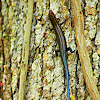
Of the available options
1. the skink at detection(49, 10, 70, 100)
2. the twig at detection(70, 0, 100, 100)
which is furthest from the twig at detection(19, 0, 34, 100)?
the twig at detection(70, 0, 100, 100)

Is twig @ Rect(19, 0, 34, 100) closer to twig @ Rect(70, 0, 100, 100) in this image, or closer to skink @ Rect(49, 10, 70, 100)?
skink @ Rect(49, 10, 70, 100)

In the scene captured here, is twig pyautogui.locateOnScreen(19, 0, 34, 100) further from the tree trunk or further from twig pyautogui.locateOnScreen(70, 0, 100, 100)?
twig pyautogui.locateOnScreen(70, 0, 100, 100)

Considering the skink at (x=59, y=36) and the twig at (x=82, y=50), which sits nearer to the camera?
the twig at (x=82, y=50)

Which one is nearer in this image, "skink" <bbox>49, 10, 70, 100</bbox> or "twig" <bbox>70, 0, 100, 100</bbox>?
"twig" <bbox>70, 0, 100, 100</bbox>

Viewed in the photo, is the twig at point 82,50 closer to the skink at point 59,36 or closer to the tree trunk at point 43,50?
the tree trunk at point 43,50

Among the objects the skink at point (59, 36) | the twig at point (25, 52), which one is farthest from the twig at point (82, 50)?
the twig at point (25, 52)

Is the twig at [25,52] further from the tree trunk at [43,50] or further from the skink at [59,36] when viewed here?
the skink at [59,36]

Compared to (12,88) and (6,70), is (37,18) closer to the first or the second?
(6,70)

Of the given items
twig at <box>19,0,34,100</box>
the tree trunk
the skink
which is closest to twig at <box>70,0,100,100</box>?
the tree trunk

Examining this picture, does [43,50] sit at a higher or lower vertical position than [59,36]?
lower

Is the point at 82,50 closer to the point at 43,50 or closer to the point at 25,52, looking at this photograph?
the point at 43,50

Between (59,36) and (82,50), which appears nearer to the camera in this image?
(82,50)

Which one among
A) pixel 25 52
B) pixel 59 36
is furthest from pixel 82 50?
pixel 25 52
